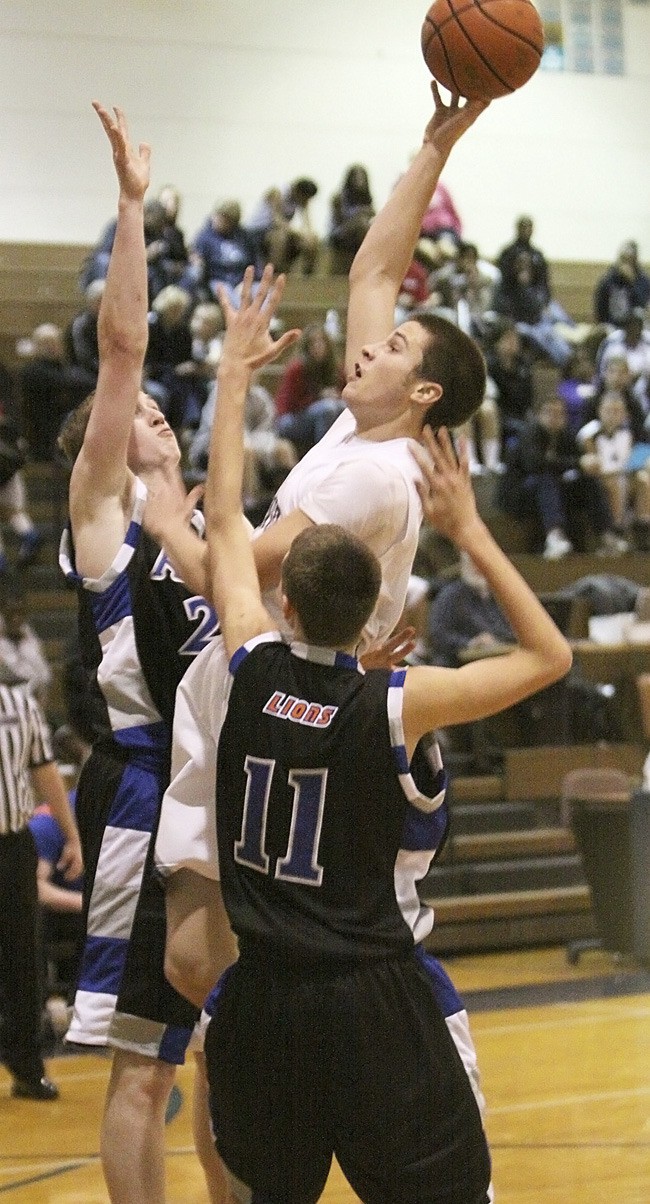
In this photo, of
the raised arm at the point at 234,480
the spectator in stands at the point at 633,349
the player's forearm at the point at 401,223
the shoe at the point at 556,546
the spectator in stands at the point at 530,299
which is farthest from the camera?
the spectator in stands at the point at 530,299

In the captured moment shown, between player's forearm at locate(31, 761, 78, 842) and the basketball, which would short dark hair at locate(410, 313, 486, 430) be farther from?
player's forearm at locate(31, 761, 78, 842)

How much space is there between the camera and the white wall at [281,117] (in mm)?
15727

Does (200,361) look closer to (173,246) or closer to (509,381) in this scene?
(173,246)

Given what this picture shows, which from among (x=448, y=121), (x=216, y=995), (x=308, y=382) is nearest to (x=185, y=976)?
(x=216, y=995)

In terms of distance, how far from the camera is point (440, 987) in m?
2.87

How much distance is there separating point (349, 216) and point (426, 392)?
12.3 metres

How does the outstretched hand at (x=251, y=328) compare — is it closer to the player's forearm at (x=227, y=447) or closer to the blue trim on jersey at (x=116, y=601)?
the player's forearm at (x=227, y=447)

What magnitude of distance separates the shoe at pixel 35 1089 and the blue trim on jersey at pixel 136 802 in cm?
292

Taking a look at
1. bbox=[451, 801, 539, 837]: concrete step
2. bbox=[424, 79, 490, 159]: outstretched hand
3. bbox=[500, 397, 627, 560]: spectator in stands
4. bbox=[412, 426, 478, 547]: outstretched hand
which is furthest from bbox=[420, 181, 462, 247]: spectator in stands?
bbox=[412, 426, 478, 547]: outstretched hand

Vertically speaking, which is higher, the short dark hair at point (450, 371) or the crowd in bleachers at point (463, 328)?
the short dark hair at point (450, 371)

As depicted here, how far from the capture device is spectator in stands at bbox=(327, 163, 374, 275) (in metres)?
15.0

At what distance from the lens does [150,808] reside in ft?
11.8

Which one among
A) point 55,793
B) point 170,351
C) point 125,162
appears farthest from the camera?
point 170,351

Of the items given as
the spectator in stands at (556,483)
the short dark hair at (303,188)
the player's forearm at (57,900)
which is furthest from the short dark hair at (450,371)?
the short dark hair at (303,188)
